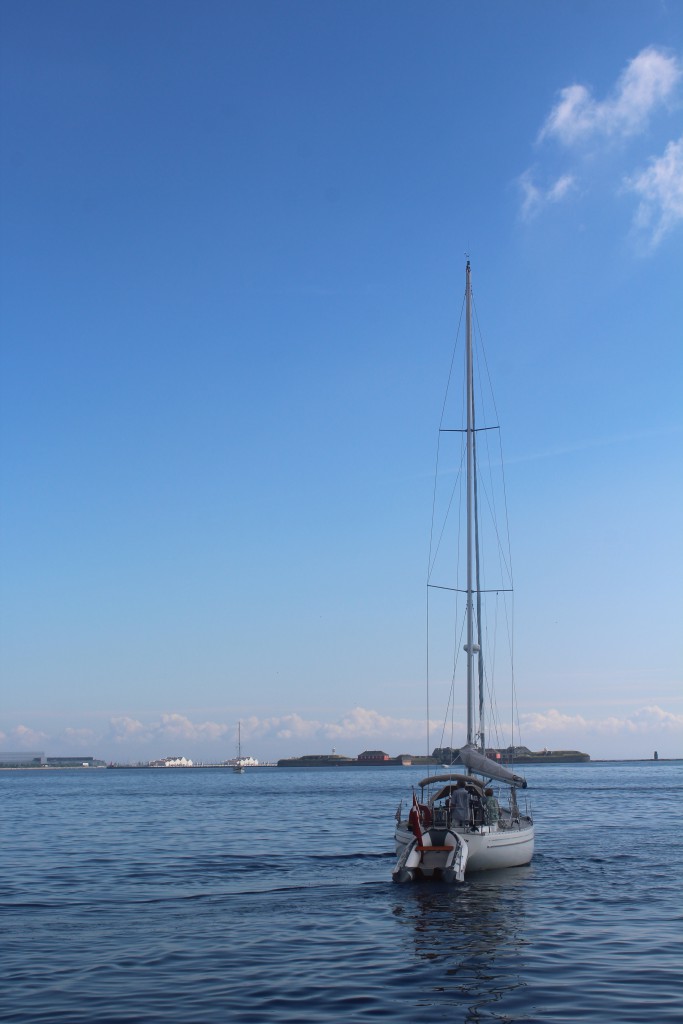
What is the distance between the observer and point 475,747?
40219mm

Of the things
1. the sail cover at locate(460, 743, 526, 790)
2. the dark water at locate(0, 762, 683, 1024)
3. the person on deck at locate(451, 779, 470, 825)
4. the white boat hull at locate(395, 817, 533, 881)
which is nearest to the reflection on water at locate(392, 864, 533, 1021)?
the dark water at locate(0, 762, 683, 1024)

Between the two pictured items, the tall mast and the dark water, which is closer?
the dark water

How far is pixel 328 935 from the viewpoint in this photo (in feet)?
81.1

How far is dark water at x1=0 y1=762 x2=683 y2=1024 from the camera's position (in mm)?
18172

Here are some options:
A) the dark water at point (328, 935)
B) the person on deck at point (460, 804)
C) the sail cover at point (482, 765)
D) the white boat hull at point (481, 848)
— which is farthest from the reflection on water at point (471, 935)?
the sail cover at point (482, 765)

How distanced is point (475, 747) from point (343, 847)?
10804 mm

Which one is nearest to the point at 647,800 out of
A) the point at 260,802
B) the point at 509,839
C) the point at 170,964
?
the point at 260,802

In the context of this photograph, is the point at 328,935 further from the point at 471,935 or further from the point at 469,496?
the point at 469,496

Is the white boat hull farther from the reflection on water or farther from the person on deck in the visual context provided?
the person on deck

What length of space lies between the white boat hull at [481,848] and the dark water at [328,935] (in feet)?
2.02

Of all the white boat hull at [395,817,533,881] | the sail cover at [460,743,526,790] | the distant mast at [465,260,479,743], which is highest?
the distant mast at [465,260,479,743]

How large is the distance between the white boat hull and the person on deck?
0.85 meters

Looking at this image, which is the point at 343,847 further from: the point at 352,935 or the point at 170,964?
the point at 170,964

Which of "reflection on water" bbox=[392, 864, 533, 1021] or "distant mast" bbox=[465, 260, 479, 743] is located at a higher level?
"distant mast" bbox=[465, 260, 479, 743]
